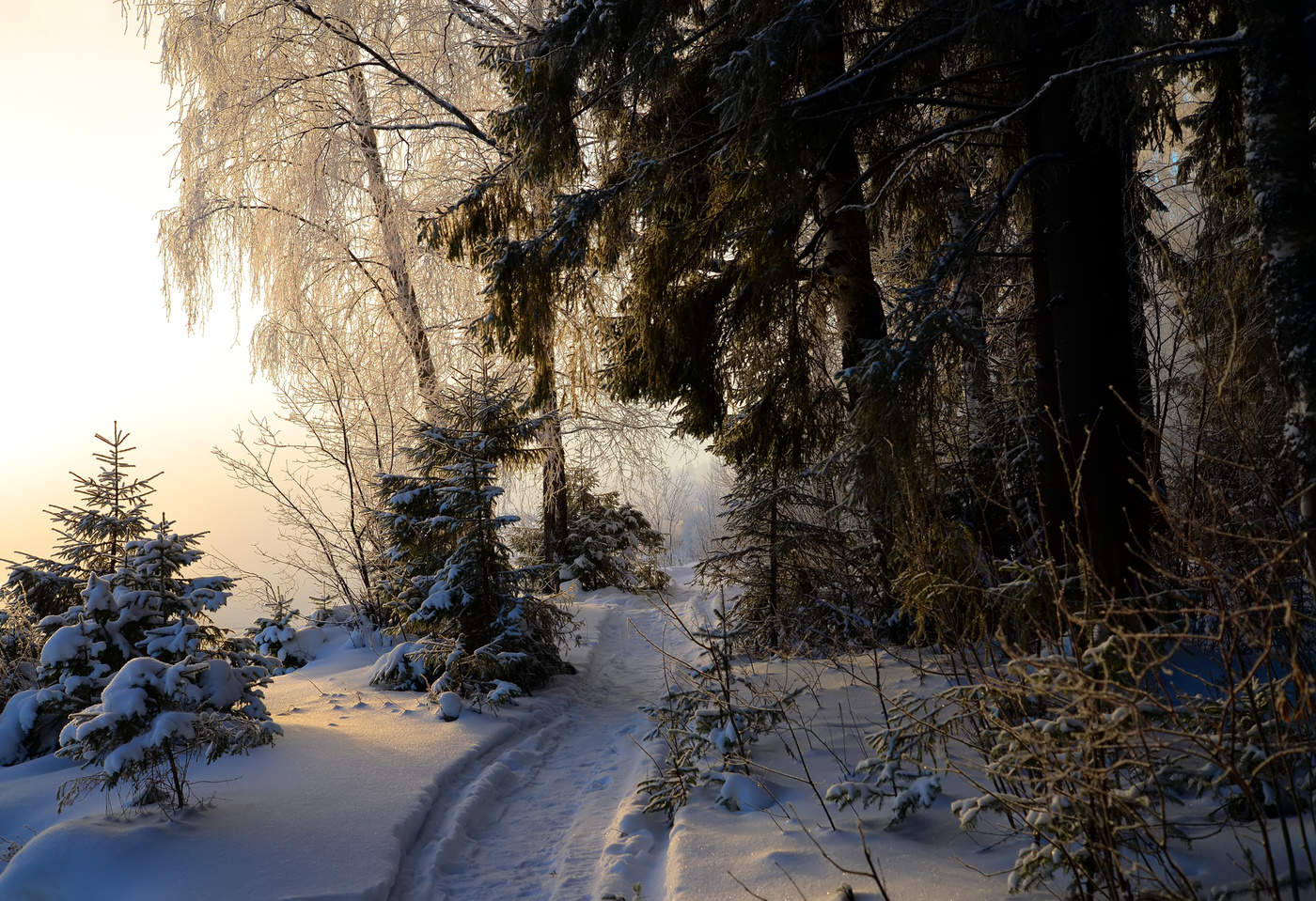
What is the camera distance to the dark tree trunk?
4.59m

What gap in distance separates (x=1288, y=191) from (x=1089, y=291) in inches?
44.4

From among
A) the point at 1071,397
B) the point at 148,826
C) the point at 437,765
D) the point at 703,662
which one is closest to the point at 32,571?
the point at 148,826

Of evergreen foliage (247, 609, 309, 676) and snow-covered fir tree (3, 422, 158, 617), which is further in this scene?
evergreen foliage (247, 609, 309, 676)

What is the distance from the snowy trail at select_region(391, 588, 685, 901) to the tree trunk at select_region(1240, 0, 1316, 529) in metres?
3.39

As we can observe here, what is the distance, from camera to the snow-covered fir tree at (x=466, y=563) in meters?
6.87

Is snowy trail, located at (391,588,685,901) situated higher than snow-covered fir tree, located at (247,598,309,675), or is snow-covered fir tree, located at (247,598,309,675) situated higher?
snow-covered fir tree, located at (247,598,309,675)

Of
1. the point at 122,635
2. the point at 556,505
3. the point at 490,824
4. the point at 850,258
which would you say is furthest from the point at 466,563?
the point at 556,505

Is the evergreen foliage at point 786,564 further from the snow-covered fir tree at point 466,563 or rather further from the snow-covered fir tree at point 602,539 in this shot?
the snow-covered fir tree at point 602,539

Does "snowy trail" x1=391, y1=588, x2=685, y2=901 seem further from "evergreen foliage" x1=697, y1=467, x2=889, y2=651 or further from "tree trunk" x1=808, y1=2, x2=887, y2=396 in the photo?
"tree trunk" x1=808, y1=2, x2=887, y2=396

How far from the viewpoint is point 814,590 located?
7.83 metres

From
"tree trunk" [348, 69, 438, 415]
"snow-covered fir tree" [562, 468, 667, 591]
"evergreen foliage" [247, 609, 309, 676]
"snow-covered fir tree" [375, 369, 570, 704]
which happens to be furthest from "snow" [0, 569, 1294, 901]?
"snow-covered fir tree" [562, 468, 667, 591]

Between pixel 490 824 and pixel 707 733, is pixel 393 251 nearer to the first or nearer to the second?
pixel 490 824

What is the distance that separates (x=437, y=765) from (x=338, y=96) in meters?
10.2

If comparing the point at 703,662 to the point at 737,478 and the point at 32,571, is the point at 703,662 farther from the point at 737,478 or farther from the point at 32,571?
the point at 32,571
